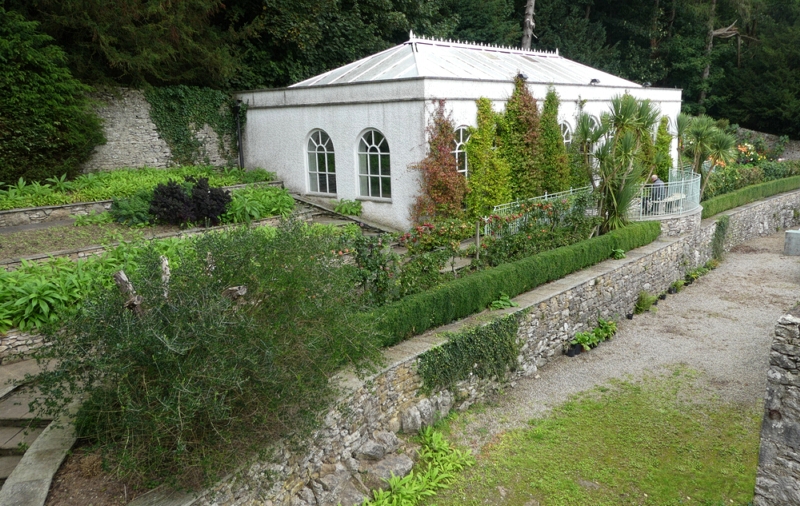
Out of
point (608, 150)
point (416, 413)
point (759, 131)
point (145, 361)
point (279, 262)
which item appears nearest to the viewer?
point (145, 361)

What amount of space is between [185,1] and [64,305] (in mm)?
12026

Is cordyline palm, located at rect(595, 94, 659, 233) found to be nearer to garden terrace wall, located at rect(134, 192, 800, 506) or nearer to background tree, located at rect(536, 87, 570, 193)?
garden terrace wall, located at rect(134, 192, 800, 506)

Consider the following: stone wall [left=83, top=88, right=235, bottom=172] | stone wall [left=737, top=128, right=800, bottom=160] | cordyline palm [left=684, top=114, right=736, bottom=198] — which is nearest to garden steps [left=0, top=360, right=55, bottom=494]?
stone wall [left=83, top=88, right=235, bottom=172]

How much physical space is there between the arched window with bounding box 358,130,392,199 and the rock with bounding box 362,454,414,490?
28.0ft

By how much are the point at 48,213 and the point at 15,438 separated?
7.70 metres

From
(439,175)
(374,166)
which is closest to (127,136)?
(374,166)

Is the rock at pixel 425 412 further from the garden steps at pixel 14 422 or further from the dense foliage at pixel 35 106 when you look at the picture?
the dense foliage at pixel 35 106

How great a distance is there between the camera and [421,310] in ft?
29.6

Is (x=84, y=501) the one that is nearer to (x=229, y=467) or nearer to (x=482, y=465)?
(x=229, y=467)

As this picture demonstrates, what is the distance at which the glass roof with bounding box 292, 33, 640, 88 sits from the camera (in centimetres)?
1522

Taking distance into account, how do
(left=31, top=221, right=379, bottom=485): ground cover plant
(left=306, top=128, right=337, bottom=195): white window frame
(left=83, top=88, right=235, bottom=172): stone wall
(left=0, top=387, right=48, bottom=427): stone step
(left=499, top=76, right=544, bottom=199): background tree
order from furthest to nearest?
(left=83, top=88, right=235, bottom=172): stone wall
(left=306, top=128, right=337, bottom=195): white window frame
(left=499, top=76, right=544, bottom=199): background tree
(left=0, top=387, right=48, bottom=427): stone step
(left=31, top=221, right=379, bottom=485): ground cover plant

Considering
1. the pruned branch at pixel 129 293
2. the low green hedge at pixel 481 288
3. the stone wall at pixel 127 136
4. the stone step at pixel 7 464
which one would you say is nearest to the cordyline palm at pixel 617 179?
the low green hedge at pixel 481 288

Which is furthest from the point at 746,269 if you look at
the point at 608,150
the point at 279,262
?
the point at 279,262

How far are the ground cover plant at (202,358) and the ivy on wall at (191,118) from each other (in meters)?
13.0
